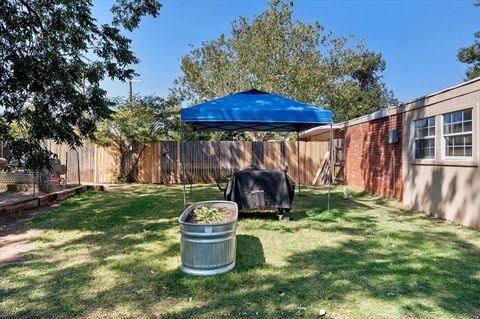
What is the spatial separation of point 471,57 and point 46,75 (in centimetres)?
2468

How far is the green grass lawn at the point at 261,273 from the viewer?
2660 millimetres

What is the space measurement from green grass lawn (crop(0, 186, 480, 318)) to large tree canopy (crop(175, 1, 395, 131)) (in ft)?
33.0

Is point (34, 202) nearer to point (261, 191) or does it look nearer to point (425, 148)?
Result: point (261, 191)

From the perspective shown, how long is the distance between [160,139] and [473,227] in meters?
11.2

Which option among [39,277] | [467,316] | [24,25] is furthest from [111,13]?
[467,316]

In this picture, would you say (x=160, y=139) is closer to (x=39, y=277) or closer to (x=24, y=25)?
(x=24, y=25)

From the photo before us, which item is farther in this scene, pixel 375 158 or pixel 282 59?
pixel 282 59

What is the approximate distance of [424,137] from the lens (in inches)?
285

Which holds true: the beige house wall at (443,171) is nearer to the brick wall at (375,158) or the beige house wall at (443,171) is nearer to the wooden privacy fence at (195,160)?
the brick wall at (375,158)

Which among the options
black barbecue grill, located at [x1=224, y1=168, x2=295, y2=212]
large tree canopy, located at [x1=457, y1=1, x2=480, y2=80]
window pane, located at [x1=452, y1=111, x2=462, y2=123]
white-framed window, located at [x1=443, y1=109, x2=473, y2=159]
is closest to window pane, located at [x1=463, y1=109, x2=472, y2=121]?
white-framed window, located at [x1=443, y1=109, x2=473, y2=159]

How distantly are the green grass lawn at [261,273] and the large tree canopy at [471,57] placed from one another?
20.3 m

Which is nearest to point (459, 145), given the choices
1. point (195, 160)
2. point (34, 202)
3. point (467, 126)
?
point (467, 126)

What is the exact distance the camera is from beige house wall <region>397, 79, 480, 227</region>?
5.54 metres

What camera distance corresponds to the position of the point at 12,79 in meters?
6.04
